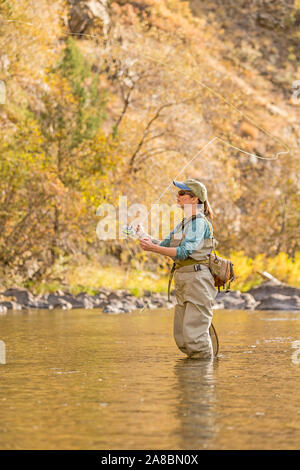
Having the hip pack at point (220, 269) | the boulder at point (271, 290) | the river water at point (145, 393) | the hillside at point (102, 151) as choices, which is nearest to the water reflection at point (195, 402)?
the river water at point (145, 393)

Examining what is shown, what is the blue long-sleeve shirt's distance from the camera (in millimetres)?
7828

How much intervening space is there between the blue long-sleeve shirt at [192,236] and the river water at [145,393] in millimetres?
967

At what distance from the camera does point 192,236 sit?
310 inches

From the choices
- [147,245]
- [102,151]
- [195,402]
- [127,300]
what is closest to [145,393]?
[195,402]

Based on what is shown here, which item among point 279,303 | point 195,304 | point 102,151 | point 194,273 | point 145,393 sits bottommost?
point 279,303

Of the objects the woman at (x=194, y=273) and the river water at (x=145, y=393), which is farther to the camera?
the woman at (x=194, y=273)

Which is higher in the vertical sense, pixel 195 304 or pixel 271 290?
pixel 195 304

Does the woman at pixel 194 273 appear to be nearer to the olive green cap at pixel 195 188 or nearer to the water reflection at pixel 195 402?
the olive green cap at pixel 195 188

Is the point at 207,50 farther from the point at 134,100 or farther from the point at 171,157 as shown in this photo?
the point at 171,157

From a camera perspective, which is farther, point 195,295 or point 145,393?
point 195,295

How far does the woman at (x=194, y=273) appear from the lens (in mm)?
7953

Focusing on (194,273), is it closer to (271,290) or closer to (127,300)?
(127,300)

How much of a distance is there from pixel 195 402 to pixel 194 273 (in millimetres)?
2343
